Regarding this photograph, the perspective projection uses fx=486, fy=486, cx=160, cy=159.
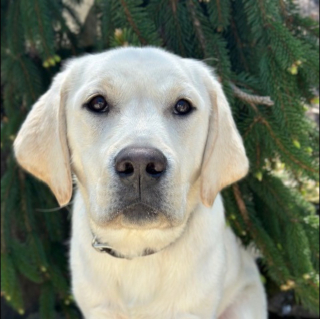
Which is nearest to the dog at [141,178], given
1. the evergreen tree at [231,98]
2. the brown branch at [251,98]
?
the brown branch at [251,98]

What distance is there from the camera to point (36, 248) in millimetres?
2934

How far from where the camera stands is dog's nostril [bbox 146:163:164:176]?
5.54ft

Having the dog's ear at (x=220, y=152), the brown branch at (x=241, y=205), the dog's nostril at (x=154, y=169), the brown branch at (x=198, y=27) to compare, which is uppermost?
the brown branch at (x=198, y=27)

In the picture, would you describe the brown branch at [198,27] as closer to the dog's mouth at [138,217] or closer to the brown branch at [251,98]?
the brown branch at [251,98]

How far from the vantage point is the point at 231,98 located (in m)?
2.43

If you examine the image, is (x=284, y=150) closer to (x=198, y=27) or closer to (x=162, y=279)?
(x=198, y=27)

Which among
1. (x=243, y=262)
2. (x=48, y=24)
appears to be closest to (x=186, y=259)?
(x=243, y=262)

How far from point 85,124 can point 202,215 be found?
0.70 meters

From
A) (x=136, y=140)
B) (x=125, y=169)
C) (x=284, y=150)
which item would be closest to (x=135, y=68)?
(x=136, y=140)

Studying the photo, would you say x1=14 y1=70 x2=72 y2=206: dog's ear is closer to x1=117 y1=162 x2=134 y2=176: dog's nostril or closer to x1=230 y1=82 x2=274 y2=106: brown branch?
x1=117 y1=162 x2=134 y2=176: dog's nostril

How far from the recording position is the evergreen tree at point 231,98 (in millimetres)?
2363

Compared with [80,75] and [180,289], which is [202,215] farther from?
Result: [80,75]

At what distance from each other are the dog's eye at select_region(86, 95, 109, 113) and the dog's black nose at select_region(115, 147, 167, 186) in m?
0.35

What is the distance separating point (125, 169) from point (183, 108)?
0.47 metres
